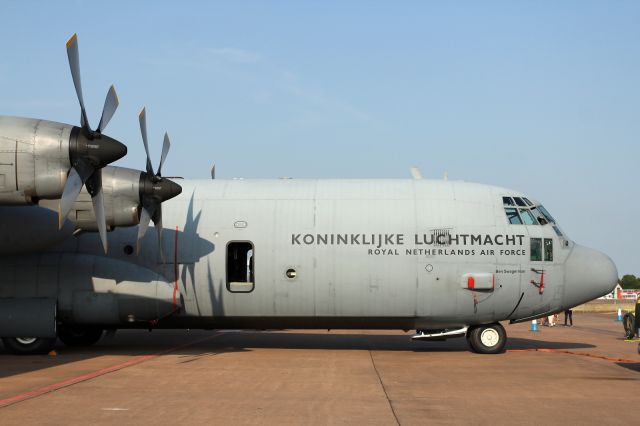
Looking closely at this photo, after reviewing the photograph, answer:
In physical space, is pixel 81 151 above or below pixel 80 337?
above

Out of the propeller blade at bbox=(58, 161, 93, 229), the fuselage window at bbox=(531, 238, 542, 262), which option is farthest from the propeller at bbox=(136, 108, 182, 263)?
the fuselage window at bbox=(531, 238, 542, 262)

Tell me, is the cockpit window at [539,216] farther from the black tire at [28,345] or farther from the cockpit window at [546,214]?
the black tire at [28,345]

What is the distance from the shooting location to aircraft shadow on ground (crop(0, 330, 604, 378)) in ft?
63.6

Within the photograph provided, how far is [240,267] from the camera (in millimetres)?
21641

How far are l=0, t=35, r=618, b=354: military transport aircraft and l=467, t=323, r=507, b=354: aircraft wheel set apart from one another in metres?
0.04

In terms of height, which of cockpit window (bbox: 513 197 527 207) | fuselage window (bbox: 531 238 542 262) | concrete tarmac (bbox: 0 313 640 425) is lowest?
concrete tarmac (bbox: 0 313 640 425)

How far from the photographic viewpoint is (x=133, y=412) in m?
11.6

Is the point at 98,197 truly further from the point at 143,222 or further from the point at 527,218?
the point at 527,218

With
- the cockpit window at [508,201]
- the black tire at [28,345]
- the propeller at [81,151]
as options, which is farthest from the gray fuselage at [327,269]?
the propeller at [81,151]

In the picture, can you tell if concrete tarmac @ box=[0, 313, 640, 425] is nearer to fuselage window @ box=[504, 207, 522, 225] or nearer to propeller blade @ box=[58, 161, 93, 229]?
A: propeller blade @ box=[58, 161, 93, 229]

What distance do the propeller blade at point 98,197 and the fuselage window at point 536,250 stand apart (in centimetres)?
1216

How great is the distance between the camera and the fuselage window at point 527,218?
847 inches

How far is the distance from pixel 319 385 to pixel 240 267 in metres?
7.55

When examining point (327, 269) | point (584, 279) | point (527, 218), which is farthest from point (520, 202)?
point (327, 269)
